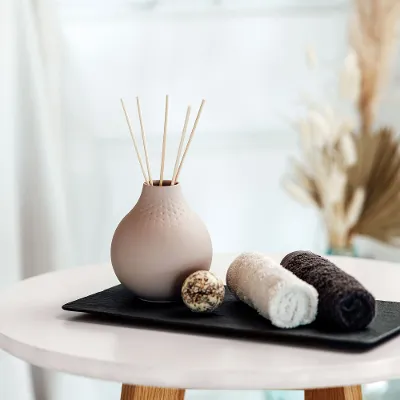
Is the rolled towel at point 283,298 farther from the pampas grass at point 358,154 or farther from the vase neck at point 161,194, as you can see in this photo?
the pampas grass at point 358,154

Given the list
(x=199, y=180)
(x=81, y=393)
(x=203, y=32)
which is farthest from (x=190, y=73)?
(x=81, y=393)

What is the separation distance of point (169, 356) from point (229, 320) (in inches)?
4.7

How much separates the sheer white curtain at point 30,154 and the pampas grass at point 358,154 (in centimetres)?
50

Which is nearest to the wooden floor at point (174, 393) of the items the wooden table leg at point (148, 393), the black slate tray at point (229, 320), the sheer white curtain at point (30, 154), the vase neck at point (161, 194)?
the wooden table leg at point (148, 393)

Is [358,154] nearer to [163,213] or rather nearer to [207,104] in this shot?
[207,104]

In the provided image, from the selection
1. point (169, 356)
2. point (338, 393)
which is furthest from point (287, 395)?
point (169, 356)

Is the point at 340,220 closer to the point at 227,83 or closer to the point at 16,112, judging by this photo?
the point at 227,83

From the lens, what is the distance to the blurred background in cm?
165

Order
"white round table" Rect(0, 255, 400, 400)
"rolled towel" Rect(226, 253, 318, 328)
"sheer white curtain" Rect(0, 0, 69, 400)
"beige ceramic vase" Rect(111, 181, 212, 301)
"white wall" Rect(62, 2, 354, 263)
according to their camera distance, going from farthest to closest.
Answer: "white wall" Rect(62, 2, 354, 263)
"sheer white curtain" Rect(0, 0, 69, 400)
"beige ceramic vase" Rect(111, 181, 212, 301)
"rolled towel" Rect(226, 253, 318, 328)
"white round table" Rect(0, 255, 400, 400)

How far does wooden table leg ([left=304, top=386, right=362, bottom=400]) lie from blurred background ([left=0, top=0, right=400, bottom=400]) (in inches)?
23.9

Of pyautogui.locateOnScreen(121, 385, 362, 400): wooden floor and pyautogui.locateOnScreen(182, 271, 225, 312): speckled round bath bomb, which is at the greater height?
pyautogui.locateOnScreen(182, 271, 225, 312): speckled round bath bomb

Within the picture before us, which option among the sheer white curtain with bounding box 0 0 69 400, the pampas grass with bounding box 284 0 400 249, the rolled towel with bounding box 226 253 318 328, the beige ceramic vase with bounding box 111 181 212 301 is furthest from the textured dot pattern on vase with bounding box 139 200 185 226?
the pampas grass with bounding box 284 0 400 249

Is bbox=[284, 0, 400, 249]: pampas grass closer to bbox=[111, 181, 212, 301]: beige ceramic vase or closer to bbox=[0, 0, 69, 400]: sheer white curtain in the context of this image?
bbox=[0, 0, 69, 400]: sheer white curtain

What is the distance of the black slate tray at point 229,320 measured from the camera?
2.88 ft
